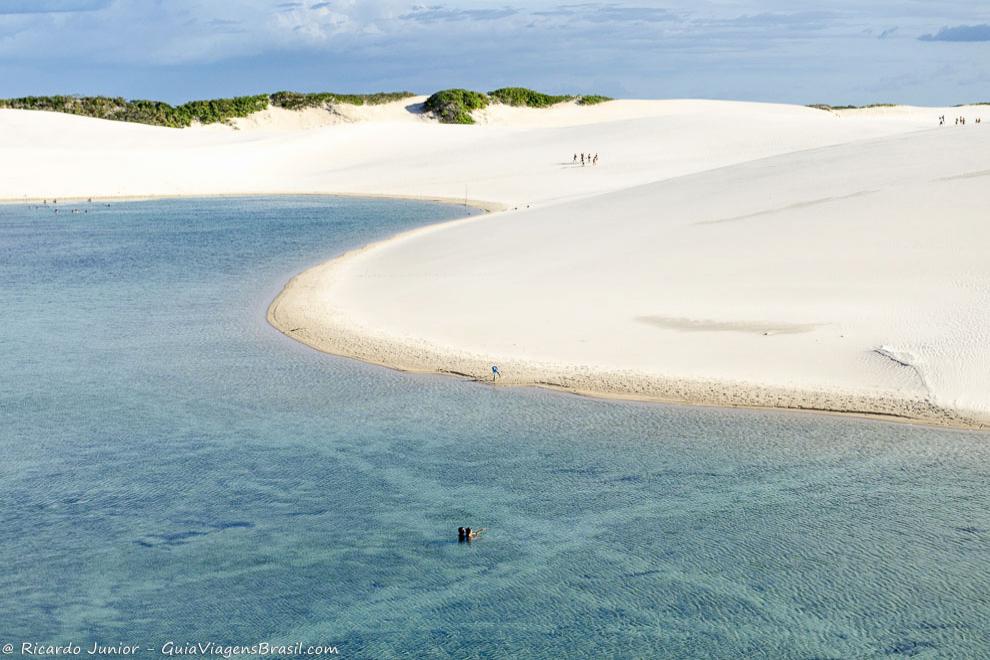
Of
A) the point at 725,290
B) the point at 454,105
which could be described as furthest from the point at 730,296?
the point at 454,105

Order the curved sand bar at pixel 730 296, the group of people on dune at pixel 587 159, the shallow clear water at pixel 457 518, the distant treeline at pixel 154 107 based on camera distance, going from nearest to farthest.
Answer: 1. the shallow clear water at pixel 457 518
2. the curved sand bar at pixel 730 296
3. the group of people on dune at pixel 587 159
4. the distant treeline at pixel 154 107

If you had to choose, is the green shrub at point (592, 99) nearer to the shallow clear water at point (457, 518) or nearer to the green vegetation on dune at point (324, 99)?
the green vegetation on dune at point (324, 99)

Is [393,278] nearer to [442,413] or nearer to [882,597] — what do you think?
[442,413]

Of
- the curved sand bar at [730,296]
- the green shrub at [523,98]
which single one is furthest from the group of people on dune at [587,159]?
the green shrub at [523,98]

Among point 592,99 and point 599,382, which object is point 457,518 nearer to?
point 599,382

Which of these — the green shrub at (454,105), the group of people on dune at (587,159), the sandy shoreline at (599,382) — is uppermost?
the green shrub at (454,105)

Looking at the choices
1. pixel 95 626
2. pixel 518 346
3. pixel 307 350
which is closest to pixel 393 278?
pixel 307 350
